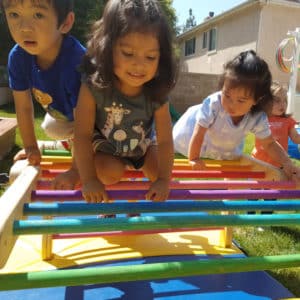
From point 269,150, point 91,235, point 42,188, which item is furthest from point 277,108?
point 42,188

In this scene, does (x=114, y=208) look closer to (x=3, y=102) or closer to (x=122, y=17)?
(x=122, y=17)

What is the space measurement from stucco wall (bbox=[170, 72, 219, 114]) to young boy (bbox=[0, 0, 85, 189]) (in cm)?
781

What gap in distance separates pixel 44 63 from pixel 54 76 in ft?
0.28

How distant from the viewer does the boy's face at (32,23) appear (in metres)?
1.37

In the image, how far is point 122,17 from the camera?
133cm

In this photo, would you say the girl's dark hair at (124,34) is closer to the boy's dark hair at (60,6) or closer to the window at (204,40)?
the boy's dark hair at (60,6)

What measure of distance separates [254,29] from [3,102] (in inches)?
268

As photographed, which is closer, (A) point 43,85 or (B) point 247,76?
(A) point 43,85

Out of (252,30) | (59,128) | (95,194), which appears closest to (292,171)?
(95,194)

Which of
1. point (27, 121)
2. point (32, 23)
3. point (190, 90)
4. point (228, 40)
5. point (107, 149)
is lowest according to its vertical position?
point (107, 149)

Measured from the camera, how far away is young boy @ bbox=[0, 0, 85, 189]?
54.7 inches

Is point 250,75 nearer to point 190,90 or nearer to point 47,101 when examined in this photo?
point 47,101

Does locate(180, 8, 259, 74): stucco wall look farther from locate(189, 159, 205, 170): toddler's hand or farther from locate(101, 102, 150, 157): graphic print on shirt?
locate(101, 102, 150, 157): graphic print on shirt

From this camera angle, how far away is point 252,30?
10445 millimetres
